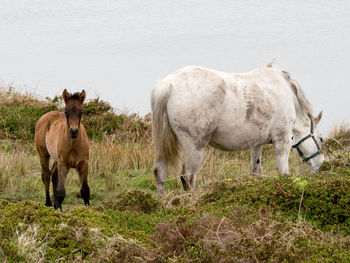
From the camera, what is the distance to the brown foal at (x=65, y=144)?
771 centimetres

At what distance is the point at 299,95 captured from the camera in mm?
A: 9680

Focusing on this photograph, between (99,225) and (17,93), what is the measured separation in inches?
483

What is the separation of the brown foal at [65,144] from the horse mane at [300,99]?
3467mm

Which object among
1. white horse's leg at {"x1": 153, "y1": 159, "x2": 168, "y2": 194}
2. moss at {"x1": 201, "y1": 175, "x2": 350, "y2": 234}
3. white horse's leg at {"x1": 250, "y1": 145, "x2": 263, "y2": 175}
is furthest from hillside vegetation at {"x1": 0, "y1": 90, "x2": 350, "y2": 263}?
white horse's leg at {"x1": 250, "y1": 145, "x2": 263, "y2": 175}

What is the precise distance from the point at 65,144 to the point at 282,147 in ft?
11.3

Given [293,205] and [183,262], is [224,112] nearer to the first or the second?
[293,205]

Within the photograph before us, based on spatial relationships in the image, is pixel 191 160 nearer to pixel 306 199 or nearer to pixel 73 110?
pixel 73 110

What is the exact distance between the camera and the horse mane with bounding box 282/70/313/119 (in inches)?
376

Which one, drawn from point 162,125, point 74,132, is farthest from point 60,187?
point 162,125

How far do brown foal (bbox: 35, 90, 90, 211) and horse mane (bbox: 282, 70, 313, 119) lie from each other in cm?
347

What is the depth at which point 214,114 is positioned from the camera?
332 inches

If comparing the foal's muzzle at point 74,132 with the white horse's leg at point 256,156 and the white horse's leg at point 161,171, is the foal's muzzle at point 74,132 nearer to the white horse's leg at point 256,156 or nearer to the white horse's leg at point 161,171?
the white horse's leg at point 161,171

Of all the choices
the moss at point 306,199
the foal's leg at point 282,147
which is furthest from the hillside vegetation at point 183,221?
the foal's leg at point 282,147

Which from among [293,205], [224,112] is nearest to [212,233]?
[293,205]
